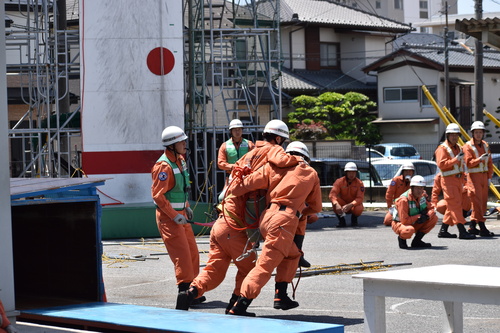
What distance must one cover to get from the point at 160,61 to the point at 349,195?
531 cm

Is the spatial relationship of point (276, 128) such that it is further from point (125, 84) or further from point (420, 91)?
point (420, 91)

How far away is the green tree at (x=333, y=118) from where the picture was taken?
4309 cm

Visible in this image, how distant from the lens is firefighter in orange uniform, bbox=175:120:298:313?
9.42 metres

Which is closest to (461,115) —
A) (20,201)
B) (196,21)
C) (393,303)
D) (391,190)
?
(196,21)

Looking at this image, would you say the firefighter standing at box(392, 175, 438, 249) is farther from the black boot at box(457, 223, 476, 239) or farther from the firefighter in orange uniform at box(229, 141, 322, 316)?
the firefighter in orange uniform at box(229, 141, 322, 316)

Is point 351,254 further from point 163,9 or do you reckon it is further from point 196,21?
point 196,21

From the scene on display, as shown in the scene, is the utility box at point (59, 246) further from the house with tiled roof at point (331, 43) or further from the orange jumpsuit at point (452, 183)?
the house with tiled roof at point (331, 43)

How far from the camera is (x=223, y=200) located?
393 inches

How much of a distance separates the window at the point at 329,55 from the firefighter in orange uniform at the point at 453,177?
3497cm

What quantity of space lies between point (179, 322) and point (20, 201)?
183cm

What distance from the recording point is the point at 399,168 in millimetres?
29500

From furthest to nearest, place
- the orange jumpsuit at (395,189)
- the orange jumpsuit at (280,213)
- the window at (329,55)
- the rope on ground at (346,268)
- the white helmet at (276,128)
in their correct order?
the window at (329,55), the orange jumpsuit at (395,189), the rope on ground at (346,268), the white helmet at (276,128), the orange jumpsuit at (280,213)

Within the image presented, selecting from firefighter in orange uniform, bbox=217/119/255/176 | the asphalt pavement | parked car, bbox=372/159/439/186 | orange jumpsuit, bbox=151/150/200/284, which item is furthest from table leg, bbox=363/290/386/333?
parked car, bbox=372/159/439/186

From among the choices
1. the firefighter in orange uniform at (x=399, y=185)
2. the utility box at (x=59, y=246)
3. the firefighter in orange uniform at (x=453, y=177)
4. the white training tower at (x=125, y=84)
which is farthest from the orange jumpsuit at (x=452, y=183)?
the utility box at (x=59, y=246)
